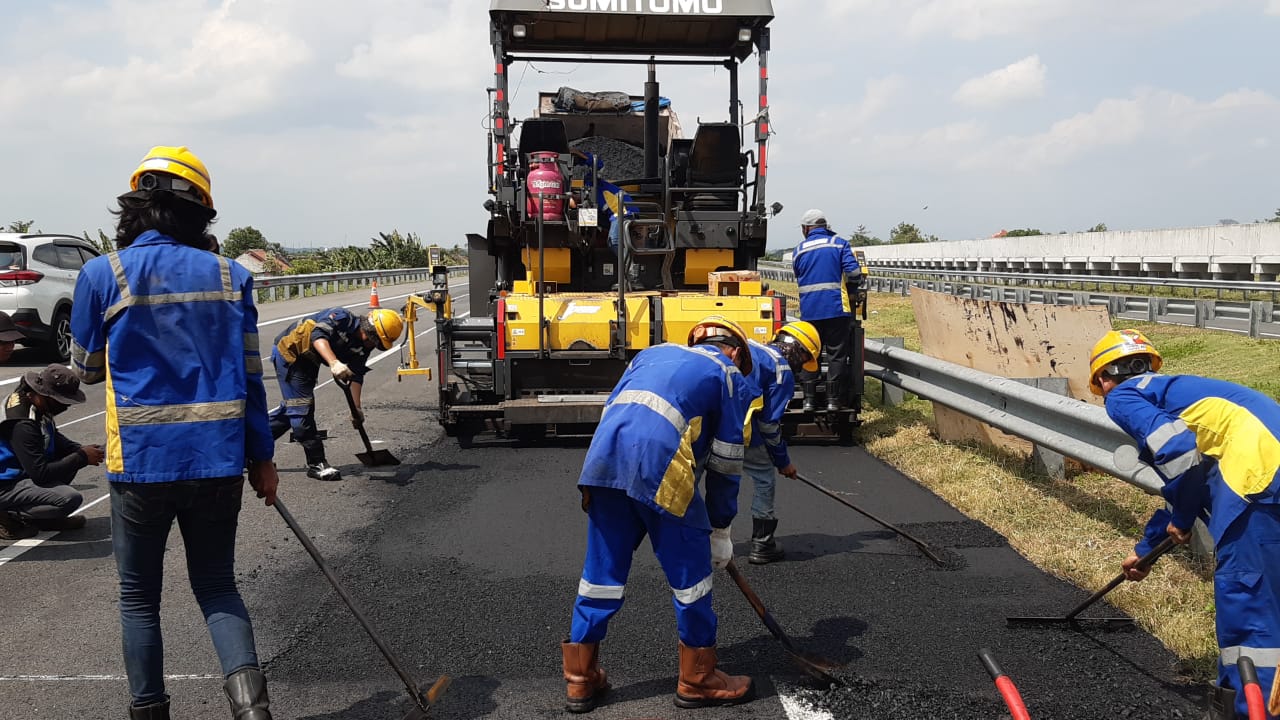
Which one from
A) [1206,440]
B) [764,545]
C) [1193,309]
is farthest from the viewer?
[1193,309]

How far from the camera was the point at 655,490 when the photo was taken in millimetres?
3500

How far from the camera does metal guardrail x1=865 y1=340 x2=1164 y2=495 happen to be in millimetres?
5004

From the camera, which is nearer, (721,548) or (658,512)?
(658,512)

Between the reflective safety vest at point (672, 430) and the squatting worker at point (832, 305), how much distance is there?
4.55m

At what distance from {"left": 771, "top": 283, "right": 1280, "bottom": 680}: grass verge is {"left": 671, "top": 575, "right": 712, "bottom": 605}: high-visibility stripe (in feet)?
6.14

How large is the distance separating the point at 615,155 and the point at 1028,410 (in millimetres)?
5803

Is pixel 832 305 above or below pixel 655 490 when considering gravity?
above

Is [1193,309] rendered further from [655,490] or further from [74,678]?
[74,678]

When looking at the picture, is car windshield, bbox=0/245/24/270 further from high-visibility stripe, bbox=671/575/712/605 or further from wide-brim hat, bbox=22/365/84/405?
high-visibility stripe, bbox=671/575/712/605

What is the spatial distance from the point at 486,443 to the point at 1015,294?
47.0ft

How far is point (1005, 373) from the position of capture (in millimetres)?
8102

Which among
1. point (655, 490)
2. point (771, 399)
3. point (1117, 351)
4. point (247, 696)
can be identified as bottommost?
point (247, 696)

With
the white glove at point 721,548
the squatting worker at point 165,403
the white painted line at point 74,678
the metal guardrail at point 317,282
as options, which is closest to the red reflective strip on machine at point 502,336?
the white glove at point 721,548

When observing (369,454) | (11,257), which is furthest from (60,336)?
(369,454)
